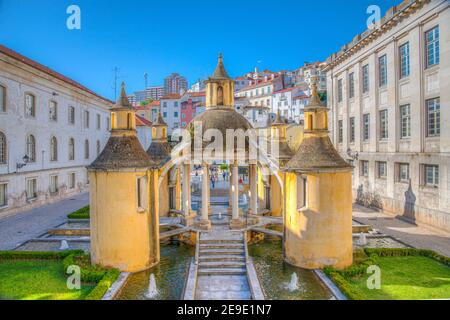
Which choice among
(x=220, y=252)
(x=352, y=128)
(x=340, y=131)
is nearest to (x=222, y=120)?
(x=220, y=252)

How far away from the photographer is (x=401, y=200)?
27391mm

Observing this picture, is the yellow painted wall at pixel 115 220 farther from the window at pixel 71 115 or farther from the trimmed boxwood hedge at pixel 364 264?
the window at pixel 71 115

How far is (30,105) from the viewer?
32688 millimetres

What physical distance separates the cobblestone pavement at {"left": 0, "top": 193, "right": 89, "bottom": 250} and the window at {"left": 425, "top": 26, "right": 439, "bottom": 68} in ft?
96.1

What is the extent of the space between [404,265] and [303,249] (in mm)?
4869

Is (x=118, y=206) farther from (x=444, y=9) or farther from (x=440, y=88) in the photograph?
(x=444, y=9)

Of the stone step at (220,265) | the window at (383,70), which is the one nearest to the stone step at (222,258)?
the stone step at (220,265)

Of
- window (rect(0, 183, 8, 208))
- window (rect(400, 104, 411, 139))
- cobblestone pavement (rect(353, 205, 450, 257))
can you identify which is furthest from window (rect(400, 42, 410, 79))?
window (rect(0, 183, 8, 208))

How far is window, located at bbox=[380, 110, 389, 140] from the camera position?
30188mm

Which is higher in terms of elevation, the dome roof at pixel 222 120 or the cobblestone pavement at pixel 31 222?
the dome roof at pixel 222 120

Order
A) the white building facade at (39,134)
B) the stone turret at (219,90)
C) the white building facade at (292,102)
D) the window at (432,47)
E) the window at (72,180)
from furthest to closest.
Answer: the white building facade at (292,102) < the window at (72,180) < the white building facade at (39,134) < the window at (432,47) < the stone turret at (219,90)

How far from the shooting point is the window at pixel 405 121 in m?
26.8

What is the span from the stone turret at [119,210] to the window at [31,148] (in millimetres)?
20433
